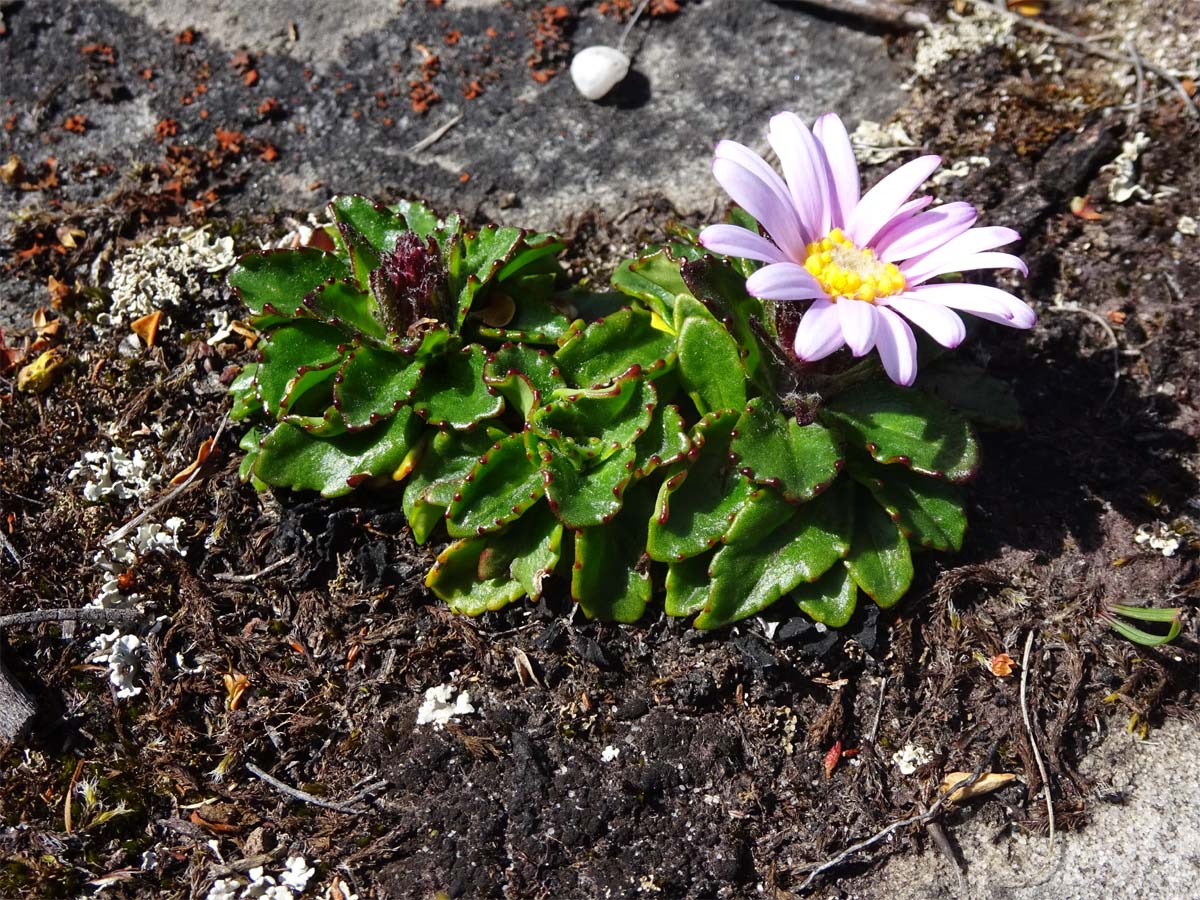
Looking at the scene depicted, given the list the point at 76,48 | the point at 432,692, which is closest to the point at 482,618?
the point at 432,692

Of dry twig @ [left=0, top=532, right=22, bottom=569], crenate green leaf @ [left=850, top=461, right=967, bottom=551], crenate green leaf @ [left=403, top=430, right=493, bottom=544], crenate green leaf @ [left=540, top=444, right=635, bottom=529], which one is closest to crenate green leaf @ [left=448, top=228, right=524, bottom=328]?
crenate green leaf @ [left=403, top=430, right=493, bottom=544]

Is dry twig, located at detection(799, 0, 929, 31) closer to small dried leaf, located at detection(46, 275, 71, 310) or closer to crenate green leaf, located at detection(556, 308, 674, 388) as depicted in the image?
crenate green leaf, located at detection(556, 308, 674, 388)

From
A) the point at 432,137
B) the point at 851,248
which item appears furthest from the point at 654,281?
the point at 432,137

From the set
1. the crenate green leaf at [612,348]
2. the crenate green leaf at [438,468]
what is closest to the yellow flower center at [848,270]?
the crenate green leaf at [612,348]

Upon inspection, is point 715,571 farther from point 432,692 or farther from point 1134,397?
point 1134,397

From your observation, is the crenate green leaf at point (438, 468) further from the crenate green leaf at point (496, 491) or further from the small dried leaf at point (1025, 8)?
the small dried leaf at point (1025, 8)

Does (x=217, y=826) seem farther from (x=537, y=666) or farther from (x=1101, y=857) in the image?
(x=1101, y=857)

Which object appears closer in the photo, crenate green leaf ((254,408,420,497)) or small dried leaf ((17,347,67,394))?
crenate green leaf ((254,408,420,497))
